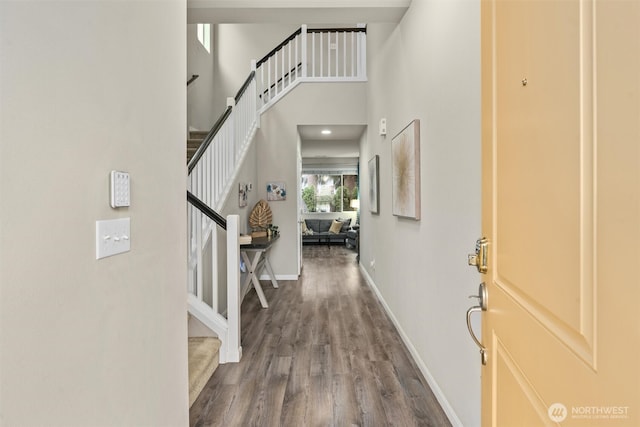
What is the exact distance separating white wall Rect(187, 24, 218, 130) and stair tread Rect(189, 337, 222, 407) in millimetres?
4125

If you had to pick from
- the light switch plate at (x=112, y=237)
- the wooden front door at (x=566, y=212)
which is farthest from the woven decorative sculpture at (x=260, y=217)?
the wooden front door at (x=566, y=212)

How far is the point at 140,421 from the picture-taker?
1.19m

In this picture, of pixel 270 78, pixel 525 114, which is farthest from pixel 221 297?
pixel 270 78

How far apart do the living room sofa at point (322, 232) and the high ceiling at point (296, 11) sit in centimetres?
737

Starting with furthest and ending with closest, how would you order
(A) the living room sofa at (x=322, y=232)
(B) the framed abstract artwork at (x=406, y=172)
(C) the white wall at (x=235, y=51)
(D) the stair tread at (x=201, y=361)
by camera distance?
1. (A) the living room sofa at (x=322, y=232)
2. (C) the white wall at (x=235, y=51)
3. (B) the framed abstract artwork at (x=406, y=172)
4. (D) the stair tread at (x=201, y=361)

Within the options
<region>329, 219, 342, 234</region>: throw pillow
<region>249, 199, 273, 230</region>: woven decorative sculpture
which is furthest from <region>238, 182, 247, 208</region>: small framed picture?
<region>329, 219, 342, 234</region>: throw pillow

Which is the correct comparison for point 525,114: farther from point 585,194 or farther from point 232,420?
point 232,420

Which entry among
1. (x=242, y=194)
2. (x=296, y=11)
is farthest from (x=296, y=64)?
(x=296, y=11)

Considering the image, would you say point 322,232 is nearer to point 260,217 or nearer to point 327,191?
point 327,191

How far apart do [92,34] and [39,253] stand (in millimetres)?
598

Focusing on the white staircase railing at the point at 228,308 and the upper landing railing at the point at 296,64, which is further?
the upper landing railing at the point at 296,64

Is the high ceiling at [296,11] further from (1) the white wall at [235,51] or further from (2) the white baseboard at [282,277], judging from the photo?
(1) the white wall at [235,51]

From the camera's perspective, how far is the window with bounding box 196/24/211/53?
6062mm

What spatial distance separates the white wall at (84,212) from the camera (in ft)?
2.31
